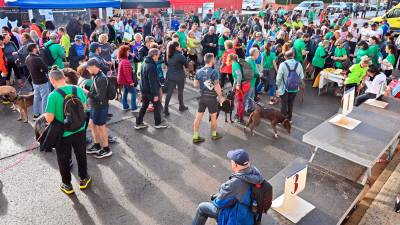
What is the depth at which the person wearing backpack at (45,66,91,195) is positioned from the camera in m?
4.25

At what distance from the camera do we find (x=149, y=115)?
7.94 meters

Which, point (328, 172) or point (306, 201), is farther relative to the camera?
point (328, 172)

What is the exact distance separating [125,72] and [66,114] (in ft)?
10.3

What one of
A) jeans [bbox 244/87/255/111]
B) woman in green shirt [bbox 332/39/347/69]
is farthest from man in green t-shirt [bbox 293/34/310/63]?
jeans [bbox 244/87/255/111]

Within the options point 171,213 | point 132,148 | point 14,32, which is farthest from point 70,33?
point 171,213

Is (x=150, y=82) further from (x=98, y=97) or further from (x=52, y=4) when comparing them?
(x=52, y=4)

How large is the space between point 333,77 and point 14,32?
10115mm

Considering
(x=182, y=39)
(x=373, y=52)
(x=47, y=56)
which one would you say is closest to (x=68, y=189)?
(x=47, y=56)

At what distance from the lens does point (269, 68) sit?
28.5 ft

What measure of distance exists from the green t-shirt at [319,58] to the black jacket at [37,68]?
7518 millimetres

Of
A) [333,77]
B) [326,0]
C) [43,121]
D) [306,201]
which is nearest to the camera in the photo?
[306,201]

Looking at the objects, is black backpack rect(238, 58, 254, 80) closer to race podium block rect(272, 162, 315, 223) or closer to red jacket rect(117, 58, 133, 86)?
red jacket rect(117, 58, 133, 86)

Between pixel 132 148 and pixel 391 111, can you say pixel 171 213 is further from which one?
pixel 391 111

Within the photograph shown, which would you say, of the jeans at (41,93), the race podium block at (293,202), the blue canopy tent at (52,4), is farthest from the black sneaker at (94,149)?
the blue canopy tent at (52,4)
